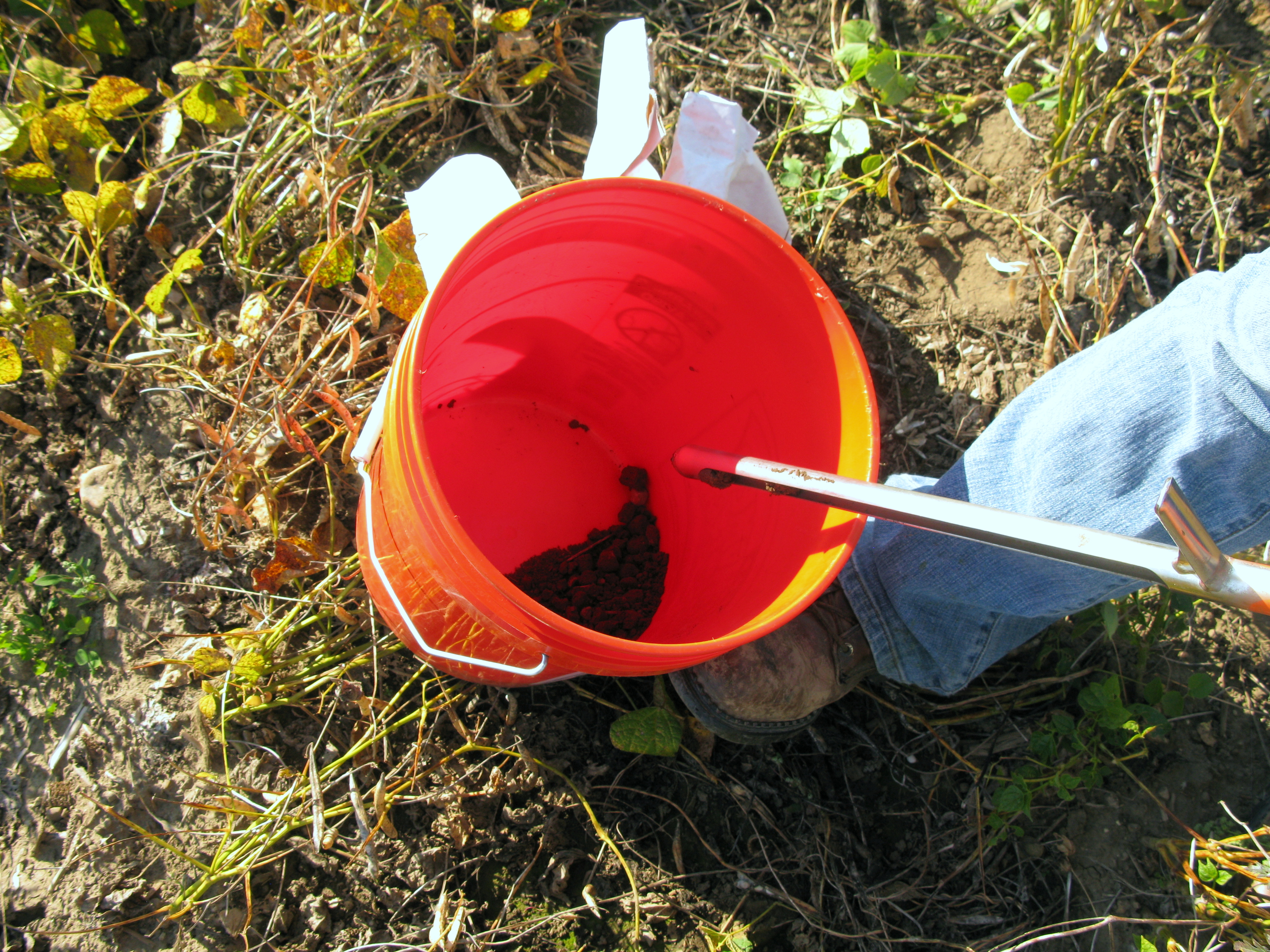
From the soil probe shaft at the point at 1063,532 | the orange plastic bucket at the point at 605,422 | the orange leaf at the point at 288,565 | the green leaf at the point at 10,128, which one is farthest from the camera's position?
the green leaf at the point at 10,128

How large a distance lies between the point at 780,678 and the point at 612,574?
31 cm

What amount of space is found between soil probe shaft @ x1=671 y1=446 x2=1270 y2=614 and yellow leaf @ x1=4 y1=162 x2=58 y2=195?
49.4 inches

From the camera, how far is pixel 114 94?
4.24ft

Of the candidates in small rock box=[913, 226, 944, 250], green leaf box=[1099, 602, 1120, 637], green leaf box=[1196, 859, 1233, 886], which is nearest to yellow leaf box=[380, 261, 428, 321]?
small rock box=[913, 226, 944, 250]

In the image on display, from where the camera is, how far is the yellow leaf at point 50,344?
120cm


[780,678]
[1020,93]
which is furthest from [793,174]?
[780,678]

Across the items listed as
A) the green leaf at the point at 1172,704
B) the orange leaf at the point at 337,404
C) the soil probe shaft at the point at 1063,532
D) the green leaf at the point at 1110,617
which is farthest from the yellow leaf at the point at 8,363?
the green leaf at the point at 1172,704

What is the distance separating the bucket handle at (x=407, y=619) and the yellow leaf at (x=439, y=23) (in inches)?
33.1

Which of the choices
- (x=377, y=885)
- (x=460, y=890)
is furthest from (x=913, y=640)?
(x=377, y=885)

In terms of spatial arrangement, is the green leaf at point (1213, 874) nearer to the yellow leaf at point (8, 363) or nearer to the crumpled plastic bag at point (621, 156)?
the crumpled plastic bag at point (621, 156)

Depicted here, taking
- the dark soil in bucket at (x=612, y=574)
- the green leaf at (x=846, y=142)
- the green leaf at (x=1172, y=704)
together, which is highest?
the green leaf at (x=846, y=142)

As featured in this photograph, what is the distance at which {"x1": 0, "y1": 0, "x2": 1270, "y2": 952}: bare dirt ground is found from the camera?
110 centimetres

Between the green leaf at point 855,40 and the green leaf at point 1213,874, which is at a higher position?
the green leaf at point 855,40

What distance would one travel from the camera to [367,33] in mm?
1452
